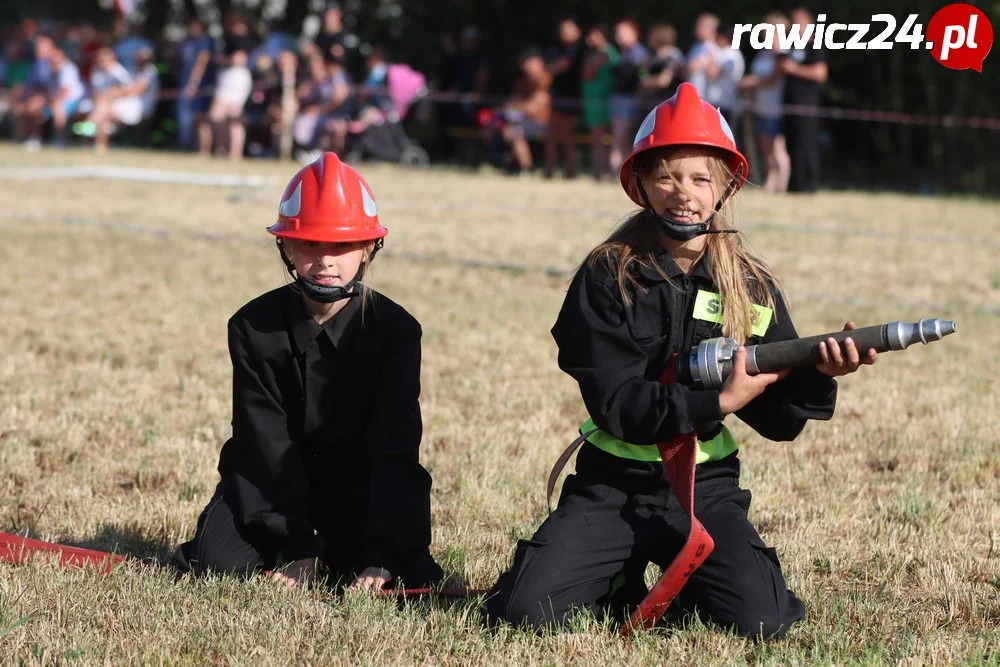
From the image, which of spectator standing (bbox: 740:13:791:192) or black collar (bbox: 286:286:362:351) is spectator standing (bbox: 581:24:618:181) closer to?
spectator standing (bbox: 740:13:791:192)

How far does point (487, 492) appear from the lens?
4652 millimetres

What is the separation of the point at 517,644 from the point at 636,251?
41.4 inches

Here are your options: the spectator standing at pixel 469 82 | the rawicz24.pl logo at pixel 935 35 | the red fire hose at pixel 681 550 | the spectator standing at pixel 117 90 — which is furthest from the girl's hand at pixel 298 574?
the spectator standing at pixel 117 90

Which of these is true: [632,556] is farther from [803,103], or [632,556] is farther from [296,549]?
[803,103]

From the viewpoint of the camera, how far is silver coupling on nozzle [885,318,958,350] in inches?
116

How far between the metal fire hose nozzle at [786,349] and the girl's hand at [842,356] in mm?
11

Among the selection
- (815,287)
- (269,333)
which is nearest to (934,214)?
(815,287)

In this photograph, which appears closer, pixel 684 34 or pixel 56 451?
pixel 56 451

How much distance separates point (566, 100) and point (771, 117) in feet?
12.5

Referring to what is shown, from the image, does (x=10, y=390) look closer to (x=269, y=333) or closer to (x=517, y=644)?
(x=269, y=333)

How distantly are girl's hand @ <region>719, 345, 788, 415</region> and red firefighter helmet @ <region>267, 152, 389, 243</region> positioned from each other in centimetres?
97

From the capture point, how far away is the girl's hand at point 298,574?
375 centimetres

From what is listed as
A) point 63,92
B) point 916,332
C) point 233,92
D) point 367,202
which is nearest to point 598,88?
point 233,92

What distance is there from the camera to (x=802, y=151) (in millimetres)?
16719
